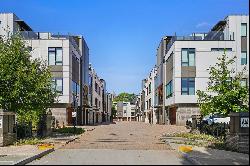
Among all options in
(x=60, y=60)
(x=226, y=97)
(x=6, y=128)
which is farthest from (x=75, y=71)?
(x=6, y=128)

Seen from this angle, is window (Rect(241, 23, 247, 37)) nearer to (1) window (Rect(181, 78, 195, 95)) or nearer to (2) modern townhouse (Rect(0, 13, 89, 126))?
(1) window (Rect(181, 78, 195, 95))

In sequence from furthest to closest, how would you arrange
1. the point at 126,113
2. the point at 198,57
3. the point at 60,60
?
the point at 126,113, the point at 198,57, the point at 60,60

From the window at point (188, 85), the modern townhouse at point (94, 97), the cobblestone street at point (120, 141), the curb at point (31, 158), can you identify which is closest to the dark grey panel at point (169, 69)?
the window at point (188, 85)

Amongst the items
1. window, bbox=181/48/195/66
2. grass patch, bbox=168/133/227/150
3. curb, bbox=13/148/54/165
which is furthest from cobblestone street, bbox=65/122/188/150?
window, bbox=181/48/195/66

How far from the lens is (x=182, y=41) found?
5438cm

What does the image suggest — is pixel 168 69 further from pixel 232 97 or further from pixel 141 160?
pixel 141 160

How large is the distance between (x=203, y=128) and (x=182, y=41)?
72.9 ft

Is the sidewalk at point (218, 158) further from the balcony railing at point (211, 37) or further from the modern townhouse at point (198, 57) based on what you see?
the balcony railing at point (211, 37)

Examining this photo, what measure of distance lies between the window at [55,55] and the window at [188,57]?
14530mm

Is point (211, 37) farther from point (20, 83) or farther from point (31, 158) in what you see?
point (31, 158)

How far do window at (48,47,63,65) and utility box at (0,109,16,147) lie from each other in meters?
30.2

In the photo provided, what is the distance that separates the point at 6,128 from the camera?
73.8 feet

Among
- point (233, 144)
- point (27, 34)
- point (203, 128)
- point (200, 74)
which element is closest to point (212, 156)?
point (233, 144)

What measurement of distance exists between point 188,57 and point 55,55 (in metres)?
15.8
